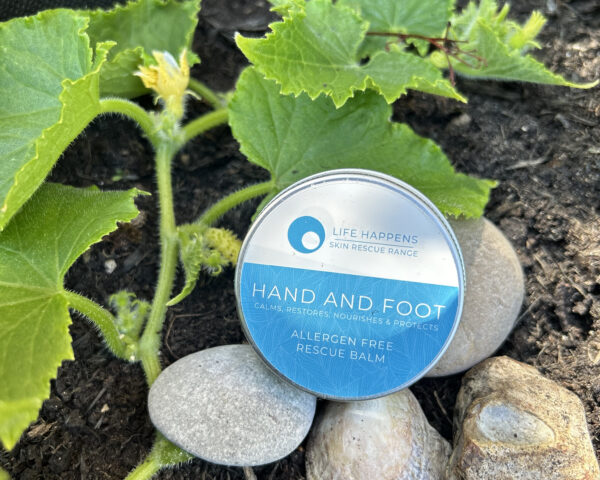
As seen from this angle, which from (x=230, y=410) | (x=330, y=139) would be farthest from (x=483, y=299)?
(x=230, y=410)

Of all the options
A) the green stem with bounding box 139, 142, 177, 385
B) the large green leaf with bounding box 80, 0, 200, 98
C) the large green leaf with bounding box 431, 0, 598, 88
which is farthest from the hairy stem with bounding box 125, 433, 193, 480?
the large green leaf with bounding box 431, 0, 598, 88

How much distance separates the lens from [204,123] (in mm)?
1765

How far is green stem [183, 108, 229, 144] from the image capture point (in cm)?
175

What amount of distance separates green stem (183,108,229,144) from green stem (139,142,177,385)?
84 millimetres

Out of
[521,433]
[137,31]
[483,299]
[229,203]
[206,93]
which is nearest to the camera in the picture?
[521,433]

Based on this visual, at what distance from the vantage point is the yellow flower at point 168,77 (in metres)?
1.57

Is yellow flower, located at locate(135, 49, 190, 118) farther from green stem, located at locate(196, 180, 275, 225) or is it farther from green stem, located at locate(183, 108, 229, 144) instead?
green stem, located at locate(196, 180, 275, 225)

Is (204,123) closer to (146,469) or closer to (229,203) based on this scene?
(229,203)

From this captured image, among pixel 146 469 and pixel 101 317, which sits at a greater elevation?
pixel 101 317

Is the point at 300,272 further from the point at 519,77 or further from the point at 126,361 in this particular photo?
the point at 519,77

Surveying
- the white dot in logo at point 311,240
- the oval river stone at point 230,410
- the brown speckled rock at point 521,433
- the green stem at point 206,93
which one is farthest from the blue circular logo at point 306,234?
the green stem at point 206,93

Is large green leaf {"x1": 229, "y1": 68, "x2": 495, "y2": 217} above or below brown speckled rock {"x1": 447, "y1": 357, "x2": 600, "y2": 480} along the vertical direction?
above

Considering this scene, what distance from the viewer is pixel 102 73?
5.29 feet

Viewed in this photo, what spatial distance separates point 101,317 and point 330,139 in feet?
2.46
